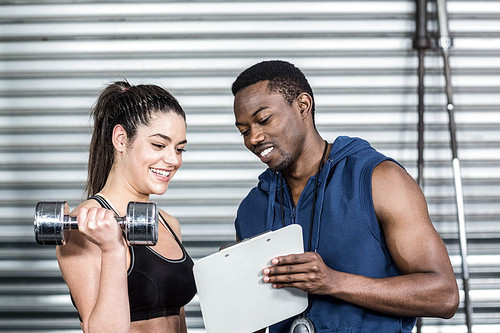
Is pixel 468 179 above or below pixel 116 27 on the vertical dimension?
below

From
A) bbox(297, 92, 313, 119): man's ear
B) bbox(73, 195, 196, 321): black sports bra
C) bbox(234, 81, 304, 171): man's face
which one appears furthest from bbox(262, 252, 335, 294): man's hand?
bbox(297, 92, 313, 119): man's ear

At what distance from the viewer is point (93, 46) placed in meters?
3.76

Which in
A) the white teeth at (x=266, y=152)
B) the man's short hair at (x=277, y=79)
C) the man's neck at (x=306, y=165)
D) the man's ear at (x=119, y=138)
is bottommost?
the man's neck at (x=306, y=165)

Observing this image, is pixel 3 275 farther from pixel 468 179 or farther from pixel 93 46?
pixel 468 179

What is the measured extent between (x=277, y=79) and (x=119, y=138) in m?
0.66

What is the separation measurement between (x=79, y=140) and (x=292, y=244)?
2.21 meters

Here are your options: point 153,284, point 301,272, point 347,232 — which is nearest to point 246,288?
point 301,272

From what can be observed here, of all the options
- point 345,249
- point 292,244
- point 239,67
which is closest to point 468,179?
point 239,67

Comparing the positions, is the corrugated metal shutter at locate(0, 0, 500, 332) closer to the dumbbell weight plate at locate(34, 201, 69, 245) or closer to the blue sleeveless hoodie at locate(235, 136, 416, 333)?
the blue sleeveless hoodie at locate(235, 136, 416, 333)

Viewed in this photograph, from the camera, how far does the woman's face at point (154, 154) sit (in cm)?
216

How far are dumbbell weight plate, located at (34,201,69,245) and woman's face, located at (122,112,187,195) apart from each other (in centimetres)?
37

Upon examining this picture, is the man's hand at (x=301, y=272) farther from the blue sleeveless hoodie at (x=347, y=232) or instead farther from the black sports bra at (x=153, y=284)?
the black sports bra at (x=153, y=284)

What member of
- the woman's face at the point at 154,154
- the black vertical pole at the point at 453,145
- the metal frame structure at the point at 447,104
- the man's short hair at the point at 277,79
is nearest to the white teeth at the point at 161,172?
the woman's face at the point at 154,154

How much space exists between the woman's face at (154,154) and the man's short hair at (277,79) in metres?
0.35
